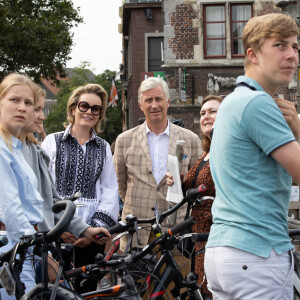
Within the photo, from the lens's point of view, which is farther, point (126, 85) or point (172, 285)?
point (126, 85)

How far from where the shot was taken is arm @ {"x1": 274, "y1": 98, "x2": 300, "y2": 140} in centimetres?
250

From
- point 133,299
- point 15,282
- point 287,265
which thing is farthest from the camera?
point 133,299

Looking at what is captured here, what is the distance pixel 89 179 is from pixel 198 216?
95 cm

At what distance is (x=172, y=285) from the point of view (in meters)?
3.91

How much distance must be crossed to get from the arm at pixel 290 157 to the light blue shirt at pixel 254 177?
0.02 metres

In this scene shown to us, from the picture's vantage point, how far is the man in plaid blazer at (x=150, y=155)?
5.27 m

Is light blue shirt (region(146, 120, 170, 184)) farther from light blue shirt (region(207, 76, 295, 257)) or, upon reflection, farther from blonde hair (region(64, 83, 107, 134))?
light blue shirt (region(207, 76, 295, 257))

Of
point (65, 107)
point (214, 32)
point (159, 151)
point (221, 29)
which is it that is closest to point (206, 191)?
point (159, 151)

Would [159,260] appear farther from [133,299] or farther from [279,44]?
[279,44]

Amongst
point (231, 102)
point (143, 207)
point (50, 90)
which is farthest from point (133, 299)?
point (50, 90)

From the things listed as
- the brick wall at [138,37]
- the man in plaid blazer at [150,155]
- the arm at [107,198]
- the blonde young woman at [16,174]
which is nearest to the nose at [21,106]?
the blonde young woman at [16,174]

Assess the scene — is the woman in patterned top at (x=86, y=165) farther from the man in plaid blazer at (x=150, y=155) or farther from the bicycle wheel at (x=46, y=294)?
the bicycle wheel at (x=46, y=294)

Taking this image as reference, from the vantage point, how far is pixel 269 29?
2.33 meters

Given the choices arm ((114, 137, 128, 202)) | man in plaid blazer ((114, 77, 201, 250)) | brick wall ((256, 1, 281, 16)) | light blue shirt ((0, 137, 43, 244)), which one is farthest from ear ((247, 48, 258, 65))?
brick wall ((256, 1, 281, 16))
